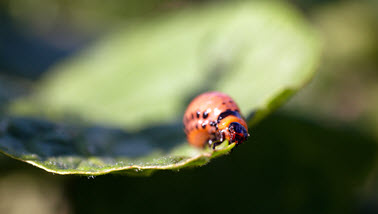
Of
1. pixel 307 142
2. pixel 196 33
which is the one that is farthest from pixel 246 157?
pixel 196 33

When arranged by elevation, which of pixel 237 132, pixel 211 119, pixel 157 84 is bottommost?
pixel 237 132

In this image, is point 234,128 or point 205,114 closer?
point 234,128

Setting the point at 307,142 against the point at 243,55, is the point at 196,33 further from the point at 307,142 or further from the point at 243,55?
the point at 307,142

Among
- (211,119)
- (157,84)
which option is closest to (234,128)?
(211,119)

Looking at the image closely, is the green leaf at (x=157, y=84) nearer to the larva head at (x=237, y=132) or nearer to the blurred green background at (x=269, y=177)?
the larva head at (x=237, y=132)

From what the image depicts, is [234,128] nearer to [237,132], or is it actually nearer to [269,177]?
[237,132]

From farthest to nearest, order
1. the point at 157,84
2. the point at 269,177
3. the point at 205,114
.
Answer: the point at 157,84
the point at 269,177
the point at 205,114
